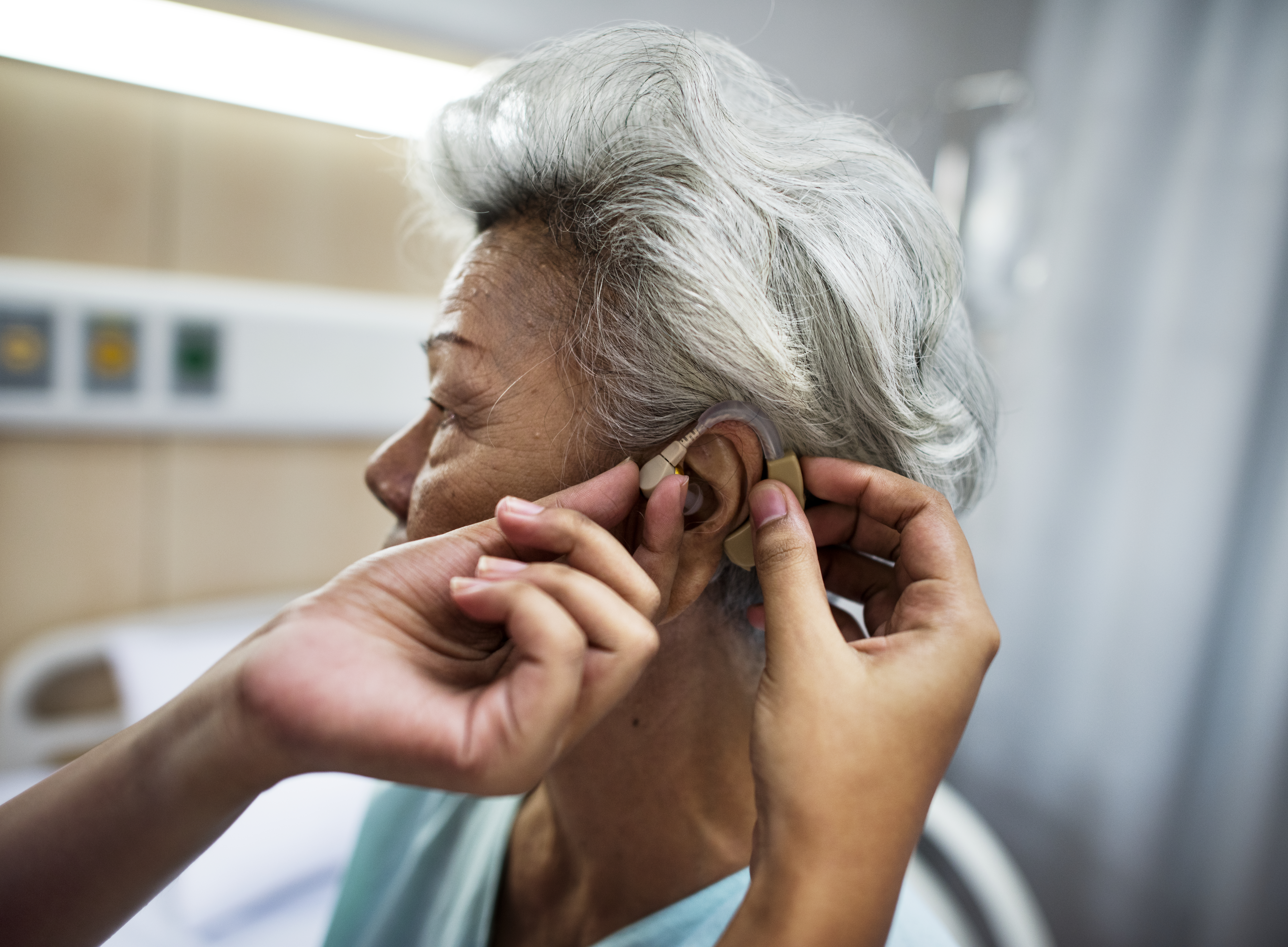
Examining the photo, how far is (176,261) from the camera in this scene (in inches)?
66.2

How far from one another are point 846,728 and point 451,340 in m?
0.61

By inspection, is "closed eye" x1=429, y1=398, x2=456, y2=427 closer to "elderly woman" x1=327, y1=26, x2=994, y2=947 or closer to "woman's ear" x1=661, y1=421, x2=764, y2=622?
"elderly woman" x1=327, y1=26, x2=994, y2=947

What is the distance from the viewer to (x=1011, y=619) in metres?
2.01

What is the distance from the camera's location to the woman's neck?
0.90 meters

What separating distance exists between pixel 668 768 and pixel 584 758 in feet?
0.38

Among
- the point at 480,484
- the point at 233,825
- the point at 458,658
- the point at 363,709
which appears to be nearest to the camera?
the point at 363,709

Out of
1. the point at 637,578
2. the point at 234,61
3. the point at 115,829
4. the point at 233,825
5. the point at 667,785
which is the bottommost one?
the point at 233,825

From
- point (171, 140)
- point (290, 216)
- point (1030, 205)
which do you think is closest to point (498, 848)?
point (290, 216)

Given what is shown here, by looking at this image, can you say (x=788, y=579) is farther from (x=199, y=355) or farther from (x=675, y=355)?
(x=199, y=355)

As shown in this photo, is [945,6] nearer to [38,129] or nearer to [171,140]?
[171,140]

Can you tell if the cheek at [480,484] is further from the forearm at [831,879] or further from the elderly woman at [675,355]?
the forearm at [831,879]

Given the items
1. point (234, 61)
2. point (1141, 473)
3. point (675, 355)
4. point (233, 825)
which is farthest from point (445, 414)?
point (1141, 473)

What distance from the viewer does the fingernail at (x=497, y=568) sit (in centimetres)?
58

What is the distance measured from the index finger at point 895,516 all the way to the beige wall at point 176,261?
115 centimetres
